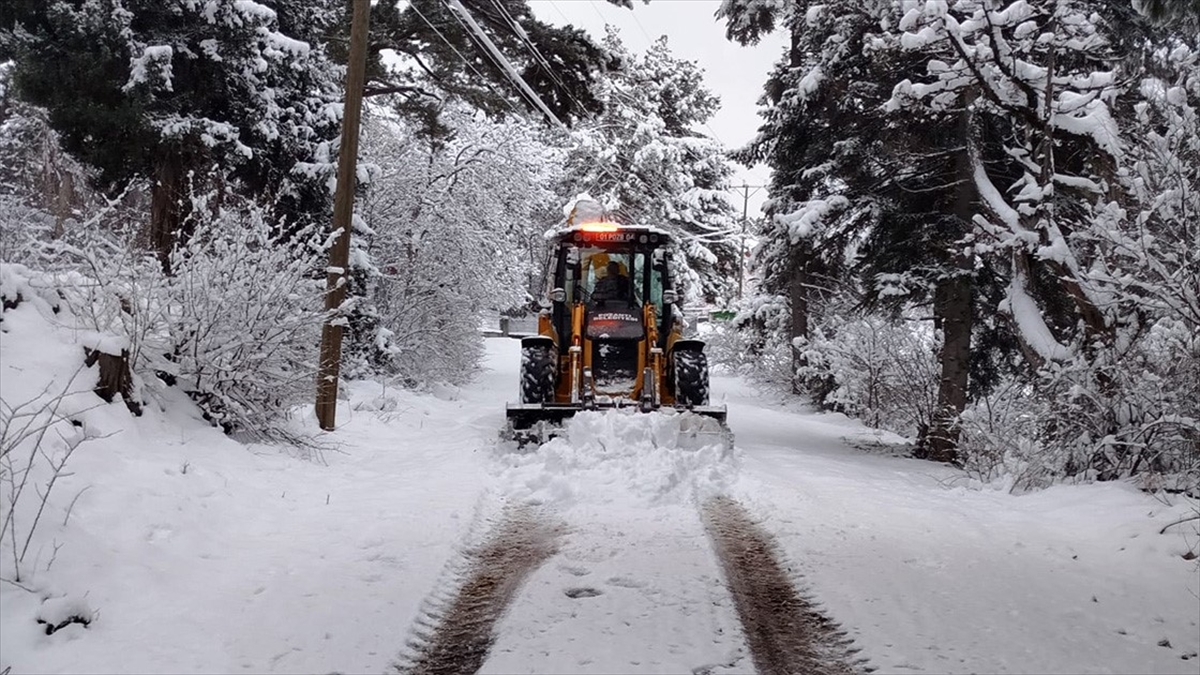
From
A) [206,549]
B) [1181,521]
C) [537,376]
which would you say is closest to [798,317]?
[537,376]

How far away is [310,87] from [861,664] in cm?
1419

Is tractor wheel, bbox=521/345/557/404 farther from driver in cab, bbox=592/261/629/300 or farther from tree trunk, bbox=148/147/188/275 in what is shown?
tree trunk, bbox=148/147/188/275

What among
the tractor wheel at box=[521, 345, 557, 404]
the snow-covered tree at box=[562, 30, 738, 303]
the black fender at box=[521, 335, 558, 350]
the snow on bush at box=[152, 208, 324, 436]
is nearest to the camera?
the snow on bush at box=[152, 208, 324, 436]

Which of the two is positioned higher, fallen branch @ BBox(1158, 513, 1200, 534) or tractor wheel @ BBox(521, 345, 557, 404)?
tractor wheel @ BBox(521, 345, 557, 404)

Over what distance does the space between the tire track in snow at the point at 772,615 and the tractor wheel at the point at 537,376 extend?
4.50 m

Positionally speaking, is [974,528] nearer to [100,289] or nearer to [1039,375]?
[1039,375]

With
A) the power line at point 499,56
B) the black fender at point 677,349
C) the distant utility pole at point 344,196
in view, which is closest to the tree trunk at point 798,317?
the black fender at point 677,349

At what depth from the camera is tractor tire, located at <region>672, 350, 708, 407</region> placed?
1104cm

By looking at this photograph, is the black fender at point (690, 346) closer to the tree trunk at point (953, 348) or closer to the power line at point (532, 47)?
the tree trunk at point (953, 348)

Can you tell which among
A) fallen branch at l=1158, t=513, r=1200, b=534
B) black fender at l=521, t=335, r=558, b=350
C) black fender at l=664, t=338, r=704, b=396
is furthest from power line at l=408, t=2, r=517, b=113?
fallen branch at l=1158, t=513, r=1200, b=534

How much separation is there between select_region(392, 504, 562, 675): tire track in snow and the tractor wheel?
3805 mm

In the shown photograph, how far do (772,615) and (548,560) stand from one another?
5.30 ft

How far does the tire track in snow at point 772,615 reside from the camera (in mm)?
4254

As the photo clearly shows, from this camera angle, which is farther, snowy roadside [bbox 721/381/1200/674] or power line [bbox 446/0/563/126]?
power line [bbox 446/0/563/126]
